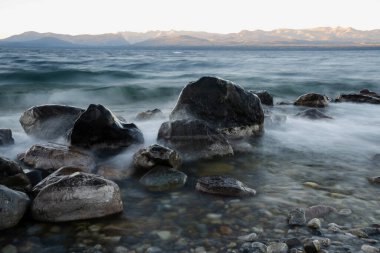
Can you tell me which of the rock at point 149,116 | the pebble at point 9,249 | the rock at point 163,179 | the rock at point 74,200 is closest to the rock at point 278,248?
the rock at point 74,200

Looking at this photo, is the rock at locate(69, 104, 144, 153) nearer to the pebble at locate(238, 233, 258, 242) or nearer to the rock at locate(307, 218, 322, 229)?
the pebble at locate(238, 233, 258, 242)

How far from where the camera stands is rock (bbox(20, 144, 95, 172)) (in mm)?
5492

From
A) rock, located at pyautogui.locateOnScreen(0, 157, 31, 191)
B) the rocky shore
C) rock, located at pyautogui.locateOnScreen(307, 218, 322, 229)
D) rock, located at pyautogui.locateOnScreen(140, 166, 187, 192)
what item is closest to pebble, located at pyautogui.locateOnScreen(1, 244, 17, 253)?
the rocky shore

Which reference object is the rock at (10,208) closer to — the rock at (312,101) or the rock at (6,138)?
the rock at (6,138)

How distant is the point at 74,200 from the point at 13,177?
1.11 m

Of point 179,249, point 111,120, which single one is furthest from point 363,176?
point 111,120

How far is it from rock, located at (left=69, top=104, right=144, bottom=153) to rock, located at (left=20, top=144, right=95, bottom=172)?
586mm

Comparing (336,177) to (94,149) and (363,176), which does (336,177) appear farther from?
(94,149)

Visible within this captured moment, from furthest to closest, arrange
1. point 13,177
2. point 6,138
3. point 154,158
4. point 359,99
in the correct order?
point 359,99 → point 6,138 → point 154,158 → point 13,177

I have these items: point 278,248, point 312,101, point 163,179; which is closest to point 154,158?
point 163,179

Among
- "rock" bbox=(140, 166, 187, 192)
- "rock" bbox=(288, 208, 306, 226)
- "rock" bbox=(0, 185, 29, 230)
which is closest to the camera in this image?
"rock" bbox=(0, 185, 29, 230)

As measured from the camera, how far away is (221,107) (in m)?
7.64

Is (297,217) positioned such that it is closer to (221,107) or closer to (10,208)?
(10,208)

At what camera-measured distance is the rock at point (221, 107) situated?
24.9ft
